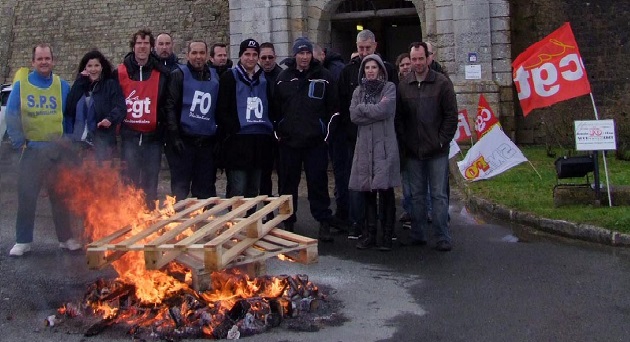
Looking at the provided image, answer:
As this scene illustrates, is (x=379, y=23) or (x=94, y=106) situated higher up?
(x=379, y=23)

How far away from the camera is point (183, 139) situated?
8227 mm

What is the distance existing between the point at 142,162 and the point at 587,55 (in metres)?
13.9

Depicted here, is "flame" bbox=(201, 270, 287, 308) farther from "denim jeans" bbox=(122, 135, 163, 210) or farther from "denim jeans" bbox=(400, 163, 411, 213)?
"denim jeans" bbox=(400, 163, 411, 213)

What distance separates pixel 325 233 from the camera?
870cm

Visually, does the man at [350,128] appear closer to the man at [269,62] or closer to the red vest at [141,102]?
the man at [269,62]

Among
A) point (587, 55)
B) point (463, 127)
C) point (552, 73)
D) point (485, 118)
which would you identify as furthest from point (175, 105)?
point (587, 55)

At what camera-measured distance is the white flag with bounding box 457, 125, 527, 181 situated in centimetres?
1227

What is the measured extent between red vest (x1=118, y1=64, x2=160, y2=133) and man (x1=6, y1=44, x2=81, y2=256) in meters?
0.63

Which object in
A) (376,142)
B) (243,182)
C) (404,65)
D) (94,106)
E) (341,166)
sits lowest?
(243,182)

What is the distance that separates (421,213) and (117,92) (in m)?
3.35

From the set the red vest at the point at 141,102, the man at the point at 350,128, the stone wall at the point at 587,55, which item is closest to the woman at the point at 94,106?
the red vest at the point at 141,102

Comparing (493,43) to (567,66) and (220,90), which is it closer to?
(567,66)

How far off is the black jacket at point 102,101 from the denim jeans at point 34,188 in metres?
0.47

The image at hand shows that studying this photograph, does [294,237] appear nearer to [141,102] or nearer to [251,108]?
[251,108]
